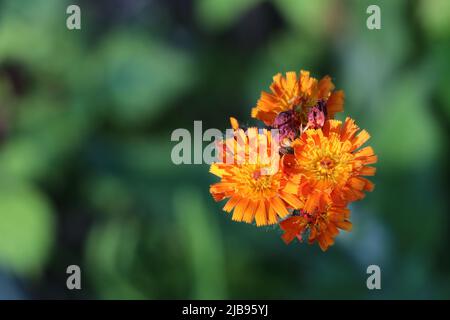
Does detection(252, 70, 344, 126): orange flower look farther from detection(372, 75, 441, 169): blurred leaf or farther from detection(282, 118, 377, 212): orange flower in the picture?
detection(372, 75, 441, 169): blurred leaf

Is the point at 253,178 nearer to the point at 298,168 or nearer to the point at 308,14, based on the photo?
the point at 298,168

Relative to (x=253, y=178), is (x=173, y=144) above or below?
above

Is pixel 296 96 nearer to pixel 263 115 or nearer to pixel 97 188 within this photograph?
pixel 263 115

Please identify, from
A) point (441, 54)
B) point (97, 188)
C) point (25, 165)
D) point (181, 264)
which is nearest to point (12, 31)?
point (25, 165)

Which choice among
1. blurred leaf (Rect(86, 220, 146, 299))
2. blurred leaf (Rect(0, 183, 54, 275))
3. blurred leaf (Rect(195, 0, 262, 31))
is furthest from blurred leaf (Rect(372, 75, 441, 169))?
blurred leaf (Rect(0, 183, 54, 275))

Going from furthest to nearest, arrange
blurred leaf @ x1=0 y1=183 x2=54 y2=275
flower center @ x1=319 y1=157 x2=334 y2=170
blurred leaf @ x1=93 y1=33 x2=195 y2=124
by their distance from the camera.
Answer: blurred leaf @ x1=93 y1=33 x2=195 y2=124, blurred leaf @ x1=0 y1=183 x2=54 y2=275, flower center @ x1=319 y1=157 x2=334 y2=170

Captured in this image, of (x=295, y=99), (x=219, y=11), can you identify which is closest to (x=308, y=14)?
(x=219, y=11)
